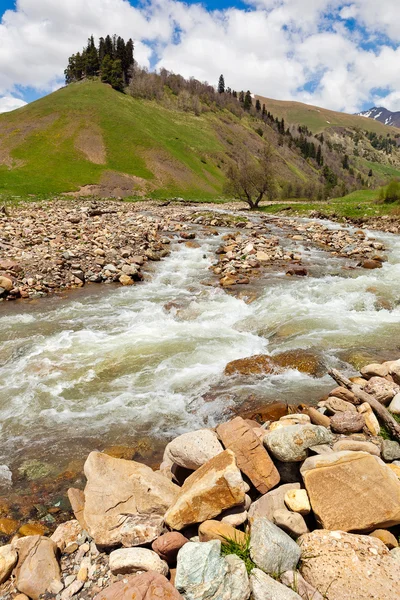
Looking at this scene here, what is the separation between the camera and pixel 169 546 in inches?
164

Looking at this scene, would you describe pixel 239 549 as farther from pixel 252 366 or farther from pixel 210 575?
pixel 252 366

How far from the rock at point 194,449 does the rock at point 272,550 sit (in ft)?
4.95

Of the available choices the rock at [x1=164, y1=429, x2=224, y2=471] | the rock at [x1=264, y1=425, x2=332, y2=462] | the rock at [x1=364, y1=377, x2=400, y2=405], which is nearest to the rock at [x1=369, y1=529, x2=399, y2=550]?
the rock at [x1=264, y1=425, x2=332, y2=462]

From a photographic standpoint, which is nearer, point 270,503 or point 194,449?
point 270,503

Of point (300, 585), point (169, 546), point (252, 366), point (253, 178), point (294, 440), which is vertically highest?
point (253, 178)

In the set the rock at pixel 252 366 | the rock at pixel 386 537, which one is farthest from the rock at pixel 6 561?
the rock at pixel 252 366

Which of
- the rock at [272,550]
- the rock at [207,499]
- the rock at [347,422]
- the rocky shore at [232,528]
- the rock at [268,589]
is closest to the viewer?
the rock at [268,589]

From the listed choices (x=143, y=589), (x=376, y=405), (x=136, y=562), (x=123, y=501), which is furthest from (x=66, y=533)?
(x=376, y=405)

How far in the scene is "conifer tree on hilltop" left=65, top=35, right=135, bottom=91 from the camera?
119 metres

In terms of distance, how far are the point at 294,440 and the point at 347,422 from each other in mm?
1757

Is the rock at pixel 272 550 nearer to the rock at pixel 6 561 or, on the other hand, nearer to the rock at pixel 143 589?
the rock at pixel 143 589

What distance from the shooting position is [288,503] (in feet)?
14.9

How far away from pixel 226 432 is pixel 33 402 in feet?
18.2

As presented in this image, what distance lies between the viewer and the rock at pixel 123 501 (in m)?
4.49
